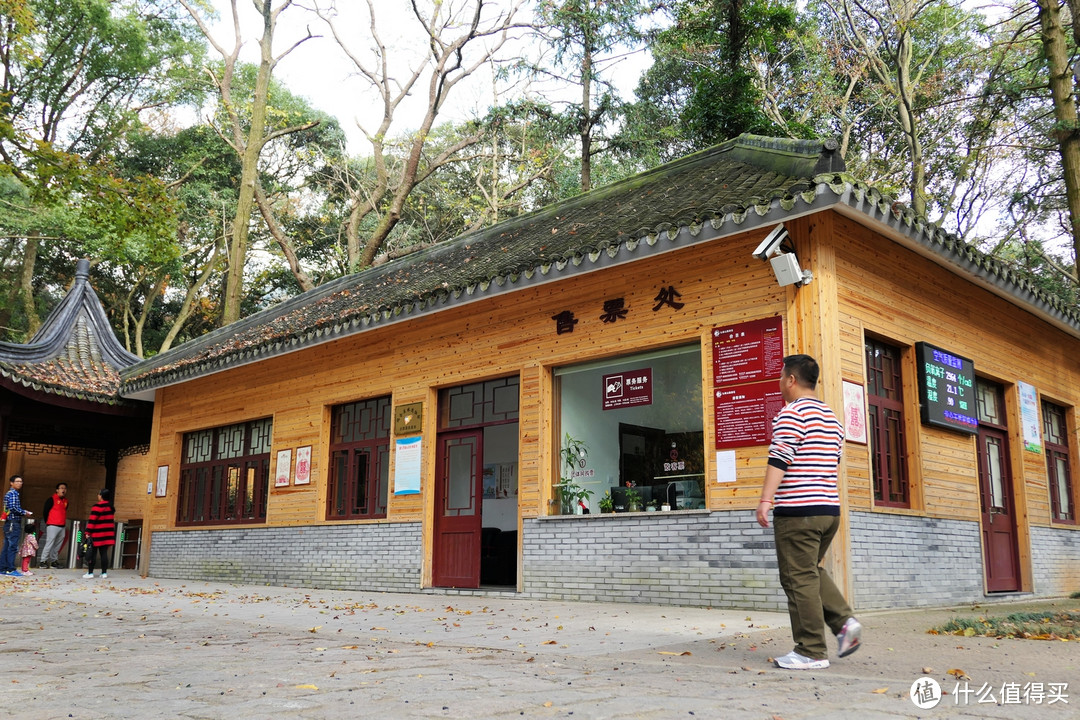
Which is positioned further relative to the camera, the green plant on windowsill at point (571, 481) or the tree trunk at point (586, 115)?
the tree trunk at point (586, 115)

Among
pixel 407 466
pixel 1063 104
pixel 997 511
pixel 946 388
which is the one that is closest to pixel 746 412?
pixel 946 388

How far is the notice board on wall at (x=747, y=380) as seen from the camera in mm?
7684

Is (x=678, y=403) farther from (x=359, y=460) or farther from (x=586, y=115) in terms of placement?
(x=586, y=115)

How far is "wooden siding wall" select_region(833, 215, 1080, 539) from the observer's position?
7.89m

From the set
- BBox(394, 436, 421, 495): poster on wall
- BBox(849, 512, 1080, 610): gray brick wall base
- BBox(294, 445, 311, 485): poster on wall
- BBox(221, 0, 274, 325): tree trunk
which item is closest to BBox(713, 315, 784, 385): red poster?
BBox(849, 512, 1080, 610): gray brick wall base

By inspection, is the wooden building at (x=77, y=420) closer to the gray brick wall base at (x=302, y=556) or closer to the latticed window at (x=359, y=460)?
the gray brick wall base at (x=302, y=556)

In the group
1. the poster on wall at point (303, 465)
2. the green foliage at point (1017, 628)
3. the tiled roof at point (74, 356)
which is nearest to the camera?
the green foliage at point (1017, 628)

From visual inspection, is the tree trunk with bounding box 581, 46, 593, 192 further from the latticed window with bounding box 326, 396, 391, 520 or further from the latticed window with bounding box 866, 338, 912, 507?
the latticed window with bounding box 866, 338, 912, 507

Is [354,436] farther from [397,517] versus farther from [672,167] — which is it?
[672,167]

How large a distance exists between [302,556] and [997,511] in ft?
29.3

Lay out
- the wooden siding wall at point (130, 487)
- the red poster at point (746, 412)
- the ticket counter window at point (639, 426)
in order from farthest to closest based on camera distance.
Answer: the wooden siding wall at point (130, 487), the ticket counter window at point (639, 426), the red poster at point (746, 412)

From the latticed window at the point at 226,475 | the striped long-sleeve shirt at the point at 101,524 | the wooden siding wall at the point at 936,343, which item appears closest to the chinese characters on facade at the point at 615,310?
the wooden siding wall at the point at 936,343

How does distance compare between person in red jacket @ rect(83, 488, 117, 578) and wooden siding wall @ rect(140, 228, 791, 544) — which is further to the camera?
person in red jacket @ rect(83, 488, 117, 578)

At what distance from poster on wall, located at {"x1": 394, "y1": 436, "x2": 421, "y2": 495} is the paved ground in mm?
3154
